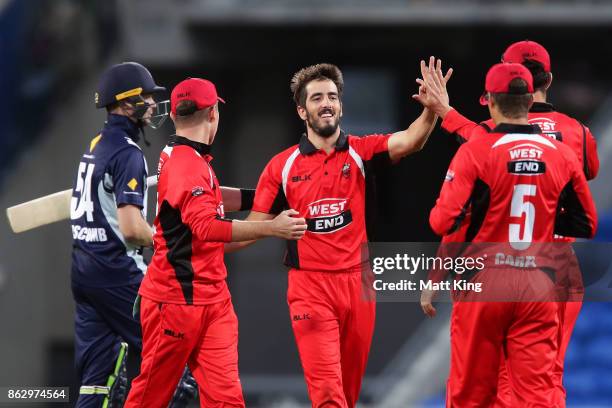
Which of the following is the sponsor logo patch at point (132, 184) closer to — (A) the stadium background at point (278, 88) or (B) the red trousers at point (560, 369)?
(B) the red trousers at point (560, 369)

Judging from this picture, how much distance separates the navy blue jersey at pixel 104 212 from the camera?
599 cm

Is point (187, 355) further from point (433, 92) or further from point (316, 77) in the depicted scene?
point (433, 92)

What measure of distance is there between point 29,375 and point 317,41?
5.62m

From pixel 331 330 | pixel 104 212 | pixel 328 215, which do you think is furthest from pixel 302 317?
pixel 104 212

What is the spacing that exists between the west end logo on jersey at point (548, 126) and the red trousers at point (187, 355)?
1.81m

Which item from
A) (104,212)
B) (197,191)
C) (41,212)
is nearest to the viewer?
(197,191)

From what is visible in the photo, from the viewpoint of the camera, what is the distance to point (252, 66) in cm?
1694

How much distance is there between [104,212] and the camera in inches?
238

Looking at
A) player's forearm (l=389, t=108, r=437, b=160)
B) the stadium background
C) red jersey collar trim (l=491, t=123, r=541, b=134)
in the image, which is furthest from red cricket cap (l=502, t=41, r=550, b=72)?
the stadium background

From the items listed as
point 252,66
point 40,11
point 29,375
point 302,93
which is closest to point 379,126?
point 252,66

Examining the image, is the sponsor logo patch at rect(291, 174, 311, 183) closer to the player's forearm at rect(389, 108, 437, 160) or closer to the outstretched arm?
the player's forearm at rect(389, 108, 437, 160)

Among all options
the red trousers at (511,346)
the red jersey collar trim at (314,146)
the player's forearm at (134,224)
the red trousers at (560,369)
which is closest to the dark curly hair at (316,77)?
the red jersey collar trim at (314,146)

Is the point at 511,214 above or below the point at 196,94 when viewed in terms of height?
below

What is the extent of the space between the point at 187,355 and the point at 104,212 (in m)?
0.93
